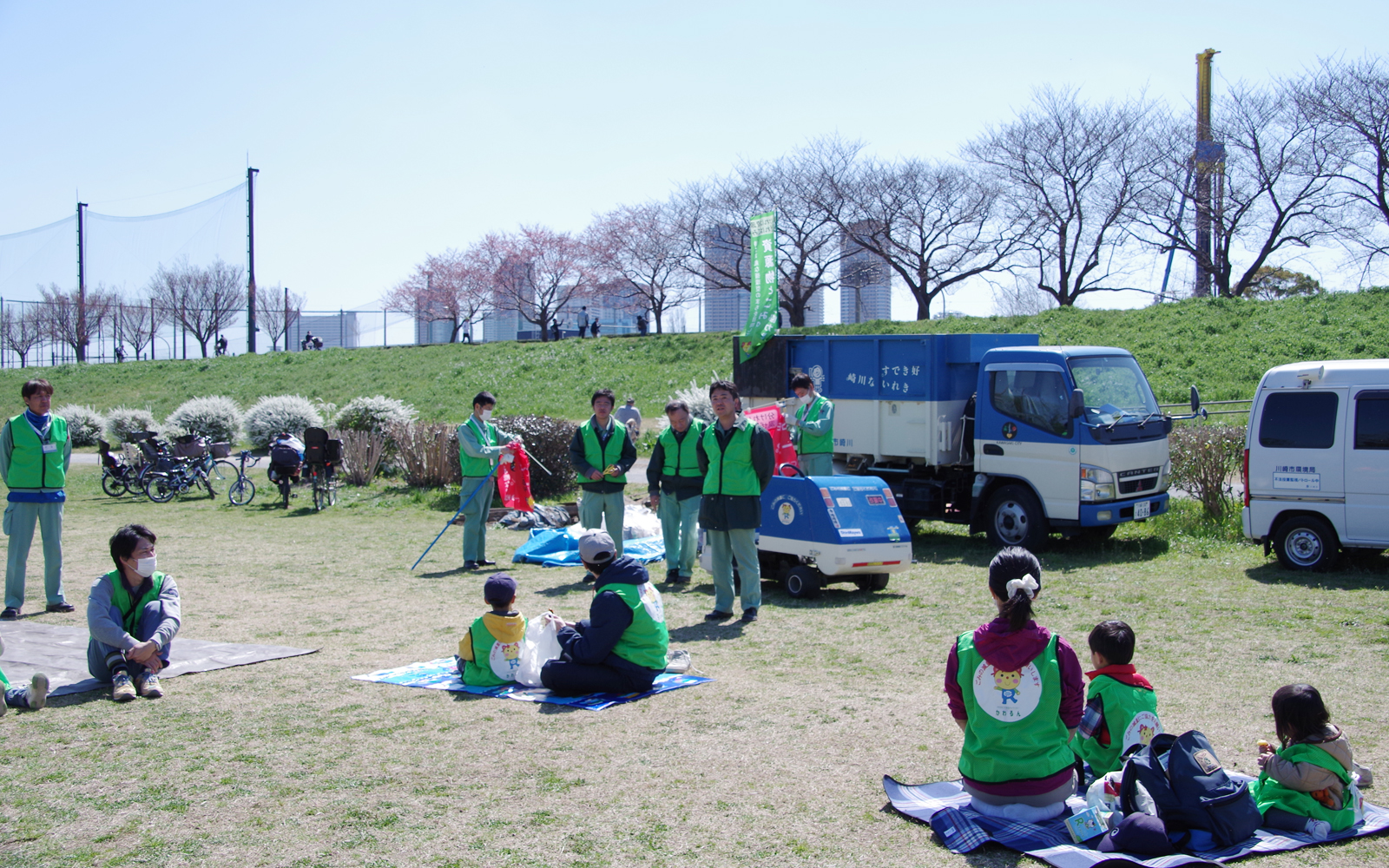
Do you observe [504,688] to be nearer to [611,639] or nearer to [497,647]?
[497,647]

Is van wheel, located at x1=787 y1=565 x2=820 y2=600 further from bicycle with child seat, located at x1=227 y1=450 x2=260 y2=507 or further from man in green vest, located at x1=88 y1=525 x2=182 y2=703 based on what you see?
bicycle with child seat, located at x1=227 y1=450 x2=260 y2=507

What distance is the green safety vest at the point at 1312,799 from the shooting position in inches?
154

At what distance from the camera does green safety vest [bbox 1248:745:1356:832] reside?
12.9 ft

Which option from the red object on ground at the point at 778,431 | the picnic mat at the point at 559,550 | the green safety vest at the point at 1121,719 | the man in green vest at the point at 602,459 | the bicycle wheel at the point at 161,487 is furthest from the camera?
the bicycle wheel at the point at 161,487

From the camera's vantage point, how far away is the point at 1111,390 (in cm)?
1124

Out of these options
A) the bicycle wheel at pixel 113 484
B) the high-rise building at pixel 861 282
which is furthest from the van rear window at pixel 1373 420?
the high-rise building at pixel 861 282

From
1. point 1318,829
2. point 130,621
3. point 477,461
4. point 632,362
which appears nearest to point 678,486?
point 477,461

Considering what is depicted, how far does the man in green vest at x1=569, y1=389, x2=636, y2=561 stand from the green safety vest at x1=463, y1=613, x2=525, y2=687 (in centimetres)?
401

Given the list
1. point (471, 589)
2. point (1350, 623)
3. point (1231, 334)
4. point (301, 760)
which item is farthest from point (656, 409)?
point (301, 760)

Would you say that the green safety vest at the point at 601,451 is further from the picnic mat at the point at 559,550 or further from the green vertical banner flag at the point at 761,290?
the green vertical banner flag at the point at 761,290

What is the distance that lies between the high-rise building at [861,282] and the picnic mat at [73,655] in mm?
32705

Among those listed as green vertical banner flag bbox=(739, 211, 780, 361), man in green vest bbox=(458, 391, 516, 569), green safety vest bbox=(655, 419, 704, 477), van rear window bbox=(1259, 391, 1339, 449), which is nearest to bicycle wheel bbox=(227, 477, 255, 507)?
man in green vest bbox=(458, 391, 516, 569)

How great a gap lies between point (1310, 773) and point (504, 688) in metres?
4.16

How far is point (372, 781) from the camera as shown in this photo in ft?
15.3
